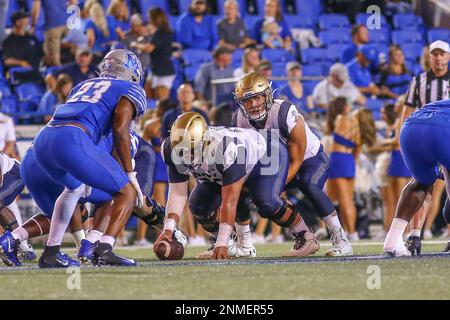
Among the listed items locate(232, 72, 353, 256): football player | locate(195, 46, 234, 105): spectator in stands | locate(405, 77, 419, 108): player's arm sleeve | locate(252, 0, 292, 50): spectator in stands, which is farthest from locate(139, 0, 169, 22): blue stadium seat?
locate(232, 72, 353, 256): football player

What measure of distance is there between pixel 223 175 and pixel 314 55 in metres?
8.06

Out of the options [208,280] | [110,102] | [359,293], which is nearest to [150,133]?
[110,102]

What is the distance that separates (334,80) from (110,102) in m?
6.47

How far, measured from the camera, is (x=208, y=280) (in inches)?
241

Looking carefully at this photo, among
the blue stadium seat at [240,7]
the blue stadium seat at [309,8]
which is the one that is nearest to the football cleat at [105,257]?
the blue stadium seat at [240,7]

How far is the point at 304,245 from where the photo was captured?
8.45 meters

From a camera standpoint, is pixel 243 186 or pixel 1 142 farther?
pixel 1 142

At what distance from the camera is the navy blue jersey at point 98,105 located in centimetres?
694

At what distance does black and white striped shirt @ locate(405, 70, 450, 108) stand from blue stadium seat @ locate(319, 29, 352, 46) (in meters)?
6.23

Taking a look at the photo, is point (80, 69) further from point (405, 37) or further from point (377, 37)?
point (405, 37)

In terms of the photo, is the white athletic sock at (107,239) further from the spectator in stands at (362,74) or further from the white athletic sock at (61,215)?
the spectator in stands at (362,74)

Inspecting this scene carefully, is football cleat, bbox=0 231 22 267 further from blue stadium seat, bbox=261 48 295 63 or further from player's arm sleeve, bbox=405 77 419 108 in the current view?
blue stadium seat, bbox=261 48 295 63

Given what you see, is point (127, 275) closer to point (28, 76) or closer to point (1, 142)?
point (1, 142)

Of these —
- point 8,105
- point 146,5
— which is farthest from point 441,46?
point 146,5
